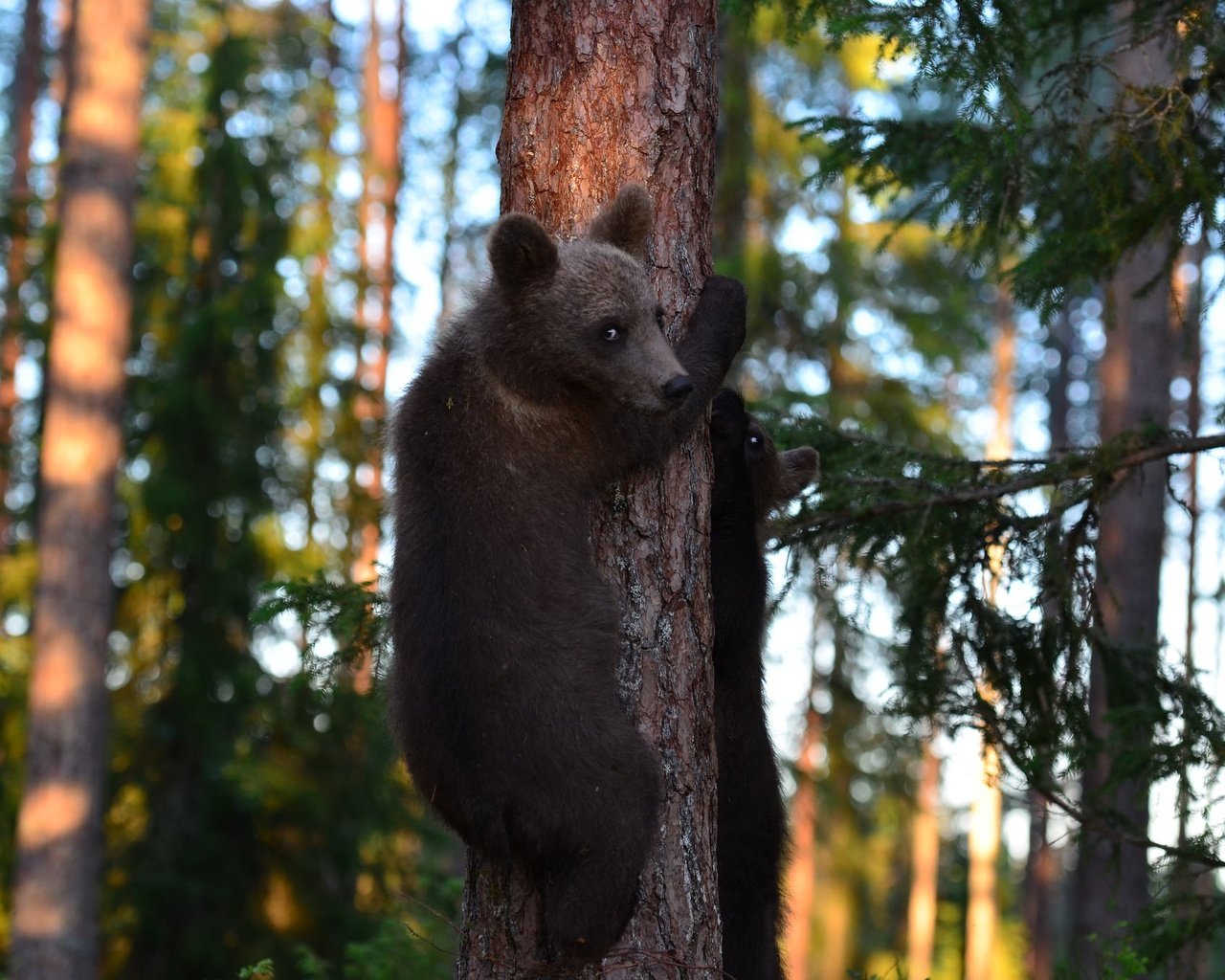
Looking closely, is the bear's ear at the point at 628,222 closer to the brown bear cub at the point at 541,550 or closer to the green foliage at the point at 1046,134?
the brown bear cub at the point at 541,550

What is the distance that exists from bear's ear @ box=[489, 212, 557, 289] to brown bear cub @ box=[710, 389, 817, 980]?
107 centimetres

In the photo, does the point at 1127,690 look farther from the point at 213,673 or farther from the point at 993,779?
the point at 213,673

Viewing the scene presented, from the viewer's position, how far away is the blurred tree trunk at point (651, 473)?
401cm

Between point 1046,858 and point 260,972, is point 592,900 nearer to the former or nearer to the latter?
point 260,972

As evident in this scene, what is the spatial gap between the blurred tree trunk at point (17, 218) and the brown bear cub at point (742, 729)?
13.5 meters

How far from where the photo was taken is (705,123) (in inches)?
185

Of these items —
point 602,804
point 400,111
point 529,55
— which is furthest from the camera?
point 400,111

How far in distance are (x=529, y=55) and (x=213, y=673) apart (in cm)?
1061

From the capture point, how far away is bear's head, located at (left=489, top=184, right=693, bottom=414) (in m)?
4.37

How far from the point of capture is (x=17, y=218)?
1731cm

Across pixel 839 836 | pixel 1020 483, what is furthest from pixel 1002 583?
pixel 839 836

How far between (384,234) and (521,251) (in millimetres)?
14880

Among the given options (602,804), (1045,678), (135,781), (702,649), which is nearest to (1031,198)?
(1045,678)

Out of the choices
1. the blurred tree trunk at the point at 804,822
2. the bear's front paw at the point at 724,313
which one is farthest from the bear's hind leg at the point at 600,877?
the blurred tree trunk at the point at 804,822
